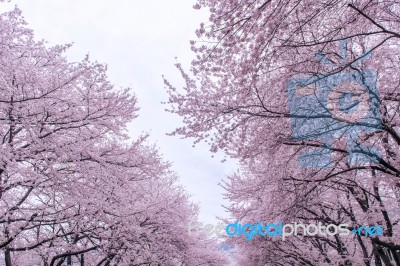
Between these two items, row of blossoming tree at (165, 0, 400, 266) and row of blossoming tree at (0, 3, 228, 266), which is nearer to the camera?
row of blossoming tree at (165, 0, 400, 266)

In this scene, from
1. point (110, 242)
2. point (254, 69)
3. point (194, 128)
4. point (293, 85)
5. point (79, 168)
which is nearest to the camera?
point (254, 69)

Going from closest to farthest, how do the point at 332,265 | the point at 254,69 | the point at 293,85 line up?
the point at 254,69, the point at 293,85, the point at 332,265

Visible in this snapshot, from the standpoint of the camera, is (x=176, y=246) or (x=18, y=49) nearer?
(x=18, y=49)

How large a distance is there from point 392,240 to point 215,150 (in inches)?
177

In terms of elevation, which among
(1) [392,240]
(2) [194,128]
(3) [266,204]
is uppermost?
(2) [194,128]

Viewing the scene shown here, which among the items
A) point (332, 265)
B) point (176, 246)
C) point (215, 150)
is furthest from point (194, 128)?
point (176, 246)

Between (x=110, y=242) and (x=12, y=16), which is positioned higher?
(x=12, y=16)

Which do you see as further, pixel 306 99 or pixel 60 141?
pixel 60 141

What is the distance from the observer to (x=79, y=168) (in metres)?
7.83

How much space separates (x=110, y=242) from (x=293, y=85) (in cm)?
752

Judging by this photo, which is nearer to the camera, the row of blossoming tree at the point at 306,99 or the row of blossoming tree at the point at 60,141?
the row of blossoming tree at the point at 306,99

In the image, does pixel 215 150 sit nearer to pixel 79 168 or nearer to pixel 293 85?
pixel 293 85

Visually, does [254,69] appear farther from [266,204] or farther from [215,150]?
[266,204]

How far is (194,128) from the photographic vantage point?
666cm
